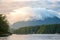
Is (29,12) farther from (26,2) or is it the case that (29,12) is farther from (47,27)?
(47,27)

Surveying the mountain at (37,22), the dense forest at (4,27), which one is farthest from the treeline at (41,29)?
the dense forest at (4,27)

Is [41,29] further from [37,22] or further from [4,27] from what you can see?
[4,27]

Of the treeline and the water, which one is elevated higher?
the treeline

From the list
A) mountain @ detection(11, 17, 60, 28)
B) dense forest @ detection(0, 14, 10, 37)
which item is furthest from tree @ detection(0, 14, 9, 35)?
mountain @ detection(11, 17, 60, 28)

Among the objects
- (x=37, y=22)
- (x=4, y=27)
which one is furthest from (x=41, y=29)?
(x=4, y=27)

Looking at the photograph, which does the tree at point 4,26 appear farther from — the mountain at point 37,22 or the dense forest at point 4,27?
the mountain at point 37,22

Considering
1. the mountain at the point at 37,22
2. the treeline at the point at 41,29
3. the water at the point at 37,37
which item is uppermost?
the mountain at the point at 37,22

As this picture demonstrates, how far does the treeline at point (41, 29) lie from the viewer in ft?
7.11

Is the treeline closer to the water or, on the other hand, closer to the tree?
the water

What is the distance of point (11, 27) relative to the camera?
7.31ft

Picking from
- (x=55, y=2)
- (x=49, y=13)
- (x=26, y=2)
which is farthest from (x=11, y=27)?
(x=55, y=2)

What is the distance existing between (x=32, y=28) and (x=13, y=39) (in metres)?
0.36

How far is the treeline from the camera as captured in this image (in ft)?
7.11

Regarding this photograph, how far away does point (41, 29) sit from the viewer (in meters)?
2.19
